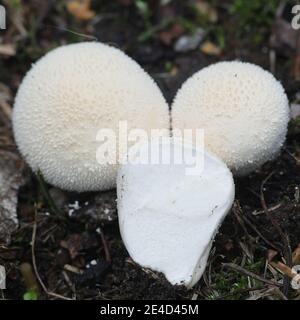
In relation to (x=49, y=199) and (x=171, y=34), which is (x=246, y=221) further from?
(x=171, y=34)

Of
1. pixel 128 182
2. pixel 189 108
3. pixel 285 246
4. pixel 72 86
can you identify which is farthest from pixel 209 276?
pixel 72 86

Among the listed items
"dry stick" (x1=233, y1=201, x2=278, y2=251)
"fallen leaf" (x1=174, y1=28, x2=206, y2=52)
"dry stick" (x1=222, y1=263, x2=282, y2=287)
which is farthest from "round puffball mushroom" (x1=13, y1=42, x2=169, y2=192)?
"fallen leaf" (x1=174, y1=28, x2=206, y2=52)

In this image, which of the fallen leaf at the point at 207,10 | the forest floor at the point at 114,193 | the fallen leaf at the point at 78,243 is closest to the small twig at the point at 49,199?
the forest floor at the point at 114,193

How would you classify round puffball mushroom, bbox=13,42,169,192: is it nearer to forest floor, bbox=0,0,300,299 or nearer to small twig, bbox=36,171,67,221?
small twig, bbox=36,171,67,221

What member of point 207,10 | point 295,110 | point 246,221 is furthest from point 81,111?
point 207,10

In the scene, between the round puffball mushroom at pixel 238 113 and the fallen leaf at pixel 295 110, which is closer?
the round puffball mushroom at pixel 238 113

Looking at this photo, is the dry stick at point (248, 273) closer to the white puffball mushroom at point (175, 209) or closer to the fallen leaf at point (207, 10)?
the white puffball mushroom at point (175, 209)

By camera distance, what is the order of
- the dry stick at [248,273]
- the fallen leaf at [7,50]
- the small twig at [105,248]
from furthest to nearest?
the fallen leaf at [7,50], the small twig at [105,248], the dry stick at [248,273]

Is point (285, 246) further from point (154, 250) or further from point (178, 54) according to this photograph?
point (178, 54)
